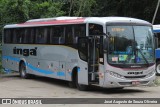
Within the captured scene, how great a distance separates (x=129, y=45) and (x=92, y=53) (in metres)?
1.60

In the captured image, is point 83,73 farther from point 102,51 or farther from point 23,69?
point 23,69

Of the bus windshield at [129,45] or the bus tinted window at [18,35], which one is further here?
the bus tinted window at [18,35]

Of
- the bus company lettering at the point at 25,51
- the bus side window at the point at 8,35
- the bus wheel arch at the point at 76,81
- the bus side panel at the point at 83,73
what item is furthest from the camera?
the bus side window at the point at 8,35

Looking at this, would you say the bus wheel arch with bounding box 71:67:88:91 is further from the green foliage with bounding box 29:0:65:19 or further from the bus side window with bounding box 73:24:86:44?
the green foliage with bounding box 29:0:65:19

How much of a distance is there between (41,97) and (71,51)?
3.71 metres

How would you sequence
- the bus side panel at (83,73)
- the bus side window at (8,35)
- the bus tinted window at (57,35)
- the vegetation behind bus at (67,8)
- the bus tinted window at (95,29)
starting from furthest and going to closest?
the vegetation behind bus at (67,8) → the bus side window at (8,35) → the bus tinted window at (57,35) → the bus side panel at (83,73) → the bus tinted window at (95,29)

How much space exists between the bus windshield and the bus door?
0.58m

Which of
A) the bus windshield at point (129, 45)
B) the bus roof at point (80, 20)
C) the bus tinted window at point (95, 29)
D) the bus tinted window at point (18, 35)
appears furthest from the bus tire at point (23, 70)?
the bus windshield at point (129, 45)

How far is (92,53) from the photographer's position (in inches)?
690

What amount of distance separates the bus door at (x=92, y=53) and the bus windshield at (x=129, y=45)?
1.89 ft

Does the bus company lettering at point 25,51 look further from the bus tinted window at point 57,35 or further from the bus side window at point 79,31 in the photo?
the bus side window at point 79,31

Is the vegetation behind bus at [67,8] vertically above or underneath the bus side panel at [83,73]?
above

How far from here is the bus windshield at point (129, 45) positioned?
1673cm

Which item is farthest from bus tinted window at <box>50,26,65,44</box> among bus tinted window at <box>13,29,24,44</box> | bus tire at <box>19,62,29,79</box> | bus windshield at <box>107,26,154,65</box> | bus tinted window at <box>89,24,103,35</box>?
bus tire at <box>19,62,29,79</box>
